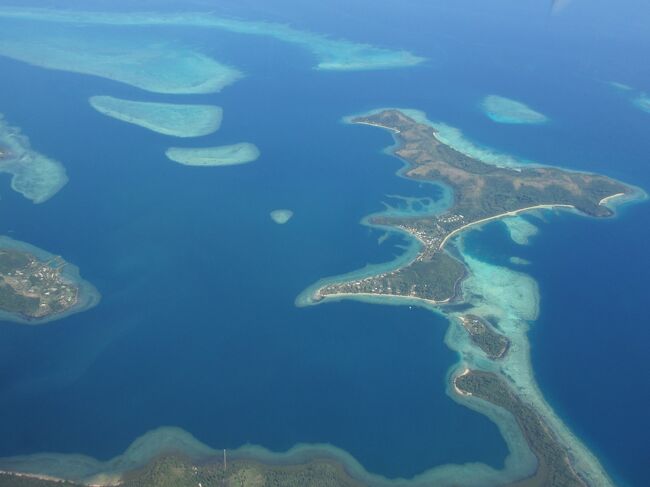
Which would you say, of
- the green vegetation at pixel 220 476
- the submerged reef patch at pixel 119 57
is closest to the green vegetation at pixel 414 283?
the green vegetation at pixel 220 476

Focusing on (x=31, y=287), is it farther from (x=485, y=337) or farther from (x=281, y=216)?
(x=485, y=337)

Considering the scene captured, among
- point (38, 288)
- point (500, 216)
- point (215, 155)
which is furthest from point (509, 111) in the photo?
point (38, 288)

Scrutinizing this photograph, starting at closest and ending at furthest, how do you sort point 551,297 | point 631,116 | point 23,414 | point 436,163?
point 23,414 < point 551,297 < point 436,163 < point 631,116

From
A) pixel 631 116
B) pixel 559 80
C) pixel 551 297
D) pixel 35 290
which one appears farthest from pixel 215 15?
pixel 551 297

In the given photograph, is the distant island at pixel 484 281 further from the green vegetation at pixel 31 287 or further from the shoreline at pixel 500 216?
the green vegetation at pixel 31 287

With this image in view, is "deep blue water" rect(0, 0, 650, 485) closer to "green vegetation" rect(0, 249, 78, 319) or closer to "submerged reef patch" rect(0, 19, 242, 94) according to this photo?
"green vegetation" rect(0, 249, 78, 319)

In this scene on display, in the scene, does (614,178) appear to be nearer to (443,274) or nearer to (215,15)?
(443,274)

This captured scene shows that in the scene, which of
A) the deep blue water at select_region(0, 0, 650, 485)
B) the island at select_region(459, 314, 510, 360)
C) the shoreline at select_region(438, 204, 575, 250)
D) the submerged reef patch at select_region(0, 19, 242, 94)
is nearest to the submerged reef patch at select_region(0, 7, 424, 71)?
the submerged reef patch at select_region(0, 19, 242, 94)
